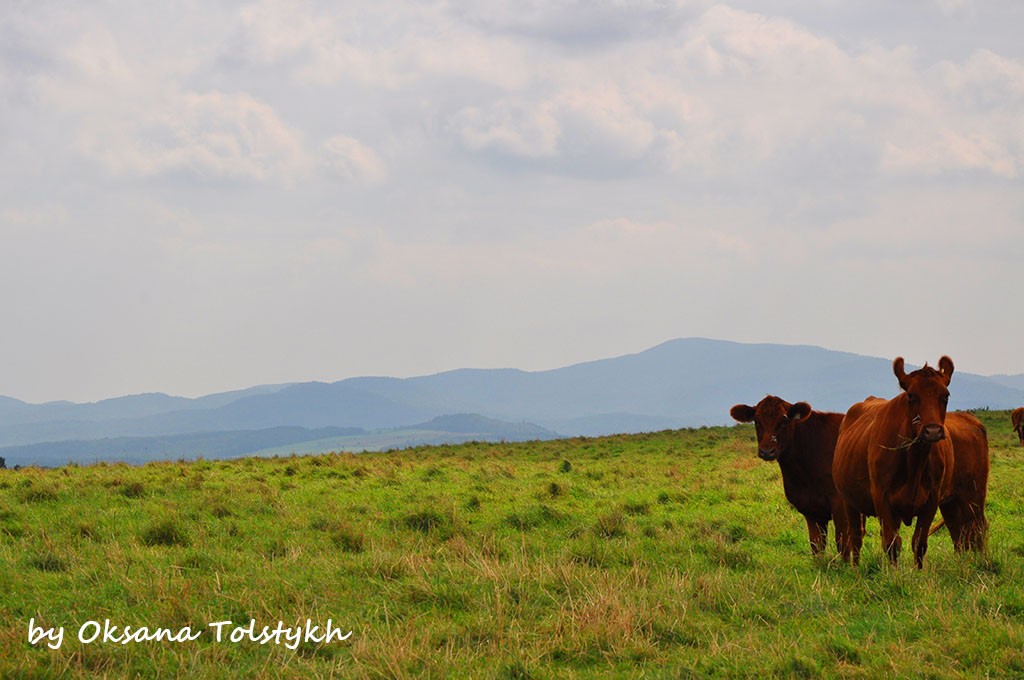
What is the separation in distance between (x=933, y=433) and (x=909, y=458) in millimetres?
834

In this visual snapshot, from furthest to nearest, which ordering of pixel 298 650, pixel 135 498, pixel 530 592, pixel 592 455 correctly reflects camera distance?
1. pixel 592 455
2. pixel 135 498
3. pixel 530 592
4. pixel 298 650

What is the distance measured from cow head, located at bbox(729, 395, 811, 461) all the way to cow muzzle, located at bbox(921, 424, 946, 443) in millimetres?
2957

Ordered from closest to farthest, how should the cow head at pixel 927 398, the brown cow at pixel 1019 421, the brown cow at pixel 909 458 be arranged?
the cow head at pixel 927 398
the brown cow at pixel 909 458
the brown cow at pixel 1019 421

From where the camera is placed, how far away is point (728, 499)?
19094 millimetres

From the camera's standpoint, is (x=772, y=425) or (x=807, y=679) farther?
(x=772, y=425)

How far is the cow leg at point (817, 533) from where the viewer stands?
1239 centimetres

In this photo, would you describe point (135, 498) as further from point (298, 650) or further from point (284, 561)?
point (298, 650)

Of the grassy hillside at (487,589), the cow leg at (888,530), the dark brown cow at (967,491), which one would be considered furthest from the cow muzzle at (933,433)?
the dark brown cow at (967,491)

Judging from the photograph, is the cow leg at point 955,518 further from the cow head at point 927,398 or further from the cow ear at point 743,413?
the cow ear at point 743,413

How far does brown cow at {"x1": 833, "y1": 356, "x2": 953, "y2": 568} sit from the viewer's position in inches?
386

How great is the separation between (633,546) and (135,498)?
9.86 meters

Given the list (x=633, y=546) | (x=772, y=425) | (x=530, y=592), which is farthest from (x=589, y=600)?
(x=772, y=425)

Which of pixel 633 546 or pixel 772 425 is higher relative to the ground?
pixel 772 425

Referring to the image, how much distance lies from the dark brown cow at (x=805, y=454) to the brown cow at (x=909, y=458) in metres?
1.58
